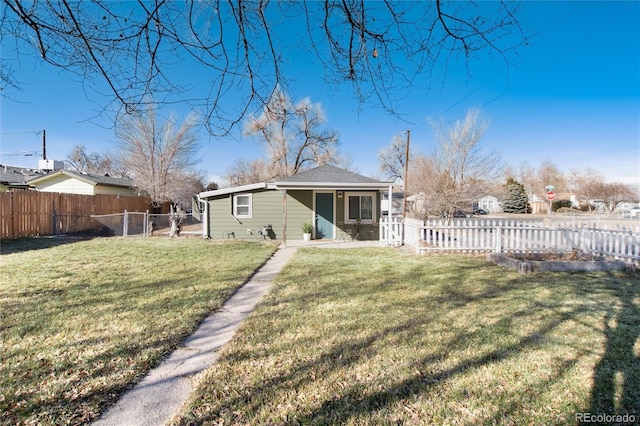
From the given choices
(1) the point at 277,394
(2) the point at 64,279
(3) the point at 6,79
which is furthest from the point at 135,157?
(1) the point at 277,394

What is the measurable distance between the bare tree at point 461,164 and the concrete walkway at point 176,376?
1562cm

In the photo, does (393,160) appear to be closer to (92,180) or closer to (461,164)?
(461,164)

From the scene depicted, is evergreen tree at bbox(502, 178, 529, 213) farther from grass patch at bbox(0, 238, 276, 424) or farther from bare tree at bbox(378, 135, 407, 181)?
grass patch at bbox(0, 238, 276, 424)

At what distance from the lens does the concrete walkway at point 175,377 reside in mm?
1979

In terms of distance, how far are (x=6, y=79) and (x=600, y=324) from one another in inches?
241

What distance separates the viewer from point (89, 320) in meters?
3.59

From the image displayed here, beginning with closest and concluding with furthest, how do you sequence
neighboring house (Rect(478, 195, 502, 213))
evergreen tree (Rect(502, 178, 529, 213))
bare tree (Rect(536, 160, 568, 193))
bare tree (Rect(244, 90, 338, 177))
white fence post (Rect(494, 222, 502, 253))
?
white fence post (Rect(494, 222, 502, 253)), bare tree (Rect(244, 90, 338, 177)), evergreen tree (Rect(502, 178, 529, 213)), bare tree (Rect(536, 160, 568, 193)), neighboring house (Rect(478, 195, 502, 213))

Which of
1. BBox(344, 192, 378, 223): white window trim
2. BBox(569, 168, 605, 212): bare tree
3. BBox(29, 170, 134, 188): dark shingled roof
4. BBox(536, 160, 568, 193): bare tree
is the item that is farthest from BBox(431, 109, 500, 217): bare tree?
BBox(536, 160, 568, 193): bare tree

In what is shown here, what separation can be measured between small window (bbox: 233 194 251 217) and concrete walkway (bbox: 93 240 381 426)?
340 inches

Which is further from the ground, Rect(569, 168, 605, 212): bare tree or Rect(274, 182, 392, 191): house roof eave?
Rect(569, 168, 605, 212): bare tree

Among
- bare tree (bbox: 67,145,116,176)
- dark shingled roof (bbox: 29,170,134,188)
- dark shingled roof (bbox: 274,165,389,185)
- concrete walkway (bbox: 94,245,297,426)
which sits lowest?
concrete walkway (bbox: 94,245,297,426)

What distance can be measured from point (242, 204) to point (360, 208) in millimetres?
4866

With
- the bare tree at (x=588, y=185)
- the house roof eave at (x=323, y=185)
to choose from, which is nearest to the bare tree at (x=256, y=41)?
the house roof eave at (x=323, y=185)

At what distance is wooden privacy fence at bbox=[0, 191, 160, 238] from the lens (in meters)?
11.5
